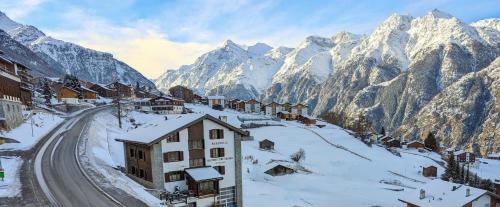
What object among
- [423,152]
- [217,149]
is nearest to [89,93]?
[217,149]

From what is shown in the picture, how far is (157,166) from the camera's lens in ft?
124

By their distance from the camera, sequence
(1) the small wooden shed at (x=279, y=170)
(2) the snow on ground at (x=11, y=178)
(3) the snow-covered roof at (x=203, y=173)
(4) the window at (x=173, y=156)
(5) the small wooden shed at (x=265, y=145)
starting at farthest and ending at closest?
(5) the small wooden shed at (x=265, y=145), (1) the small wooden shed at (x=279, y=170), (4) the window at (x=173, y=156), (3) the snow-covered roof at (x=203, y=173), (2) the snow on ground at (x=11, y=178)

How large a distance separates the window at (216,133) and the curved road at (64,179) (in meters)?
13.6

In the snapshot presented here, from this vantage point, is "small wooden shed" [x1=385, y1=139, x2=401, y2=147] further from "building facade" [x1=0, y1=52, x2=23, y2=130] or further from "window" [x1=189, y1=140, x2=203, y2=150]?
"building facade" [x1=0, y1=52, x2=23, y2=130]

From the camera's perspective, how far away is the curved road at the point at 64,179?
88.5ft

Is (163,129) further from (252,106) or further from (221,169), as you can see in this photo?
(252,106)

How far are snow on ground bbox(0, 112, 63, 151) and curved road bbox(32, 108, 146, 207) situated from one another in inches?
72.5

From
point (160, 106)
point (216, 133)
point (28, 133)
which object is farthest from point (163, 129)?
point (160, 106)

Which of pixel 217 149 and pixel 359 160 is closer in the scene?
pixel 217 149

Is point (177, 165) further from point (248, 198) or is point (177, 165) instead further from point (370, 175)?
point (370, 175)

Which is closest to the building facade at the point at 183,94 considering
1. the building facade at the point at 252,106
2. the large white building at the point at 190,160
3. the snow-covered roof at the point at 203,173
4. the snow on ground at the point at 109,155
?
the building facade at the point at 252,106

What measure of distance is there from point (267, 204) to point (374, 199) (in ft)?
73.4

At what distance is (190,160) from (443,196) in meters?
36.3

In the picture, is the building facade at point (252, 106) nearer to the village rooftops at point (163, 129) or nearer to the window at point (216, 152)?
the village rooftops at point (163, 129)
